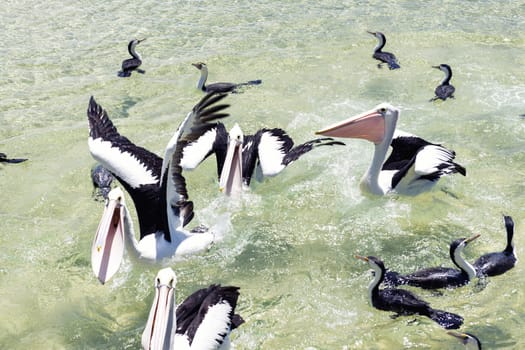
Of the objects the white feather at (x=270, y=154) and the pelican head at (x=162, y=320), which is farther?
the white feather at (x=270, y=154)

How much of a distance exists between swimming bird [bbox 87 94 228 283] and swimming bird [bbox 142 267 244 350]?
620mm

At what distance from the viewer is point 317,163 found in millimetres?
6434

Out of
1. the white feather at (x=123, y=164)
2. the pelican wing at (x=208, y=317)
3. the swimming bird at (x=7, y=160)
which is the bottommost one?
the swimming bird at (x=7, y=160)

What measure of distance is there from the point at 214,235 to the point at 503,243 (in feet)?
8.01

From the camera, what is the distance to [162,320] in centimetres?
335

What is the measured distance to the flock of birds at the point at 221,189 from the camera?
3725 millimetres

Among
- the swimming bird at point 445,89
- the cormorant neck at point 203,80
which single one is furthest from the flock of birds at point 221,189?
the cormorant neck at point 203,80

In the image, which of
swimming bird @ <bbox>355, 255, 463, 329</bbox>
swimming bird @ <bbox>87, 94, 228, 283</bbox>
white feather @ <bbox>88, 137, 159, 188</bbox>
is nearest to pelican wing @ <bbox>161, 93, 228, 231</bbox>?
swimming bird @ <bbox>87, 94, 228, 283</bbox>

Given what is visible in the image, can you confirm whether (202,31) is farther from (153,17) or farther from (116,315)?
(116,315)

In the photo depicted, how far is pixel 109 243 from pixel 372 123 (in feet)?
8.67

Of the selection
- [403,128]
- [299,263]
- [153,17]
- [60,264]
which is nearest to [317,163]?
[403,128]

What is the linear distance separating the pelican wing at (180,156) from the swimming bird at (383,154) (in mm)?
1303

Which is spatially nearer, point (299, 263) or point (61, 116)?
point (299, 263)

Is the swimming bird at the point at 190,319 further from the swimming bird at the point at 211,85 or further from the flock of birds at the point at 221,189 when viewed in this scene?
the swimming bird at the point at 211,85
